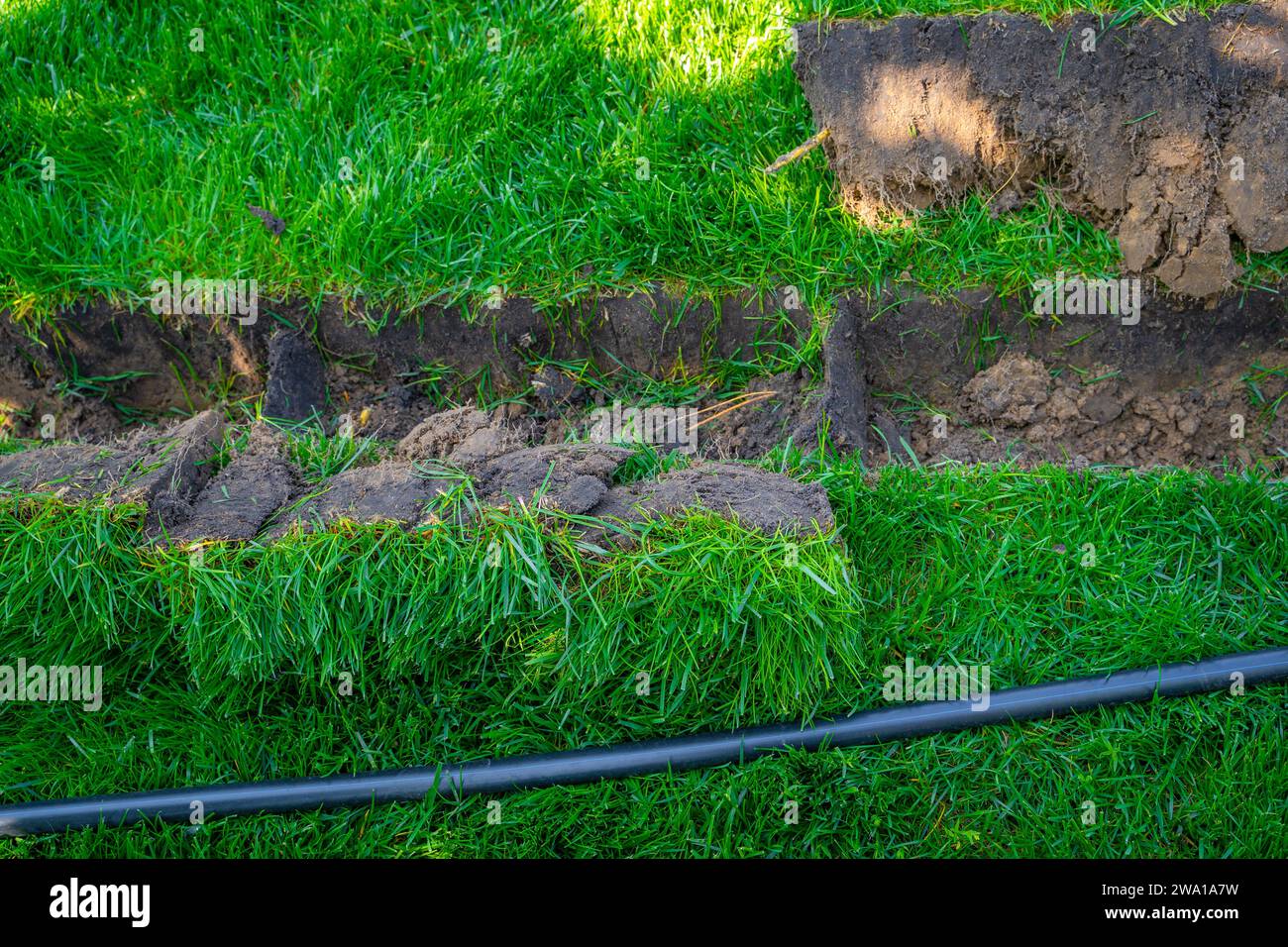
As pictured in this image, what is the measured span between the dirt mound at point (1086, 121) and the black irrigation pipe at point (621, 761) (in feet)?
4.88

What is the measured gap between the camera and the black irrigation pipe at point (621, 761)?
2607 millimetres

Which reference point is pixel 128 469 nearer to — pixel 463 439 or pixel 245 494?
pixel 245 494

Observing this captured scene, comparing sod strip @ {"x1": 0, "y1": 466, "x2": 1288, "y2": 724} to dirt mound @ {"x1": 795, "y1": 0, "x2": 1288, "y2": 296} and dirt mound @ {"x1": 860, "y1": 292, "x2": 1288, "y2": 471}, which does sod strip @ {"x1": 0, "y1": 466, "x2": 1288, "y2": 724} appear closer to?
dirt mound @ {"x1": 860, "y1": 292, "x2": 1288, "y2": 471}

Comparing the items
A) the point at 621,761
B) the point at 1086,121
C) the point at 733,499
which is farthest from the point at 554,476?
the point at 1086,121

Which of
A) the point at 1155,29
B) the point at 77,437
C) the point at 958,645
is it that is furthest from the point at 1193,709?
the point at 77,437

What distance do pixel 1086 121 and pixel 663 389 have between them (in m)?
1.76

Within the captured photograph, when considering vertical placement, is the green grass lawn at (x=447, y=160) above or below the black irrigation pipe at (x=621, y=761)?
above

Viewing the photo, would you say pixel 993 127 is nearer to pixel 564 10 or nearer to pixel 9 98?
pixel 564 10

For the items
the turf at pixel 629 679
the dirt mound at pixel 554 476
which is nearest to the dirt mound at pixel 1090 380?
the turf at pixel 629 679

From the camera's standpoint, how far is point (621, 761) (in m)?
2.61

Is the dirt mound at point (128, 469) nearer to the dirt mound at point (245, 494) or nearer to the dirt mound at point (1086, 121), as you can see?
the dirt mound at point (245, 494)

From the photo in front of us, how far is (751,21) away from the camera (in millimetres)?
3771

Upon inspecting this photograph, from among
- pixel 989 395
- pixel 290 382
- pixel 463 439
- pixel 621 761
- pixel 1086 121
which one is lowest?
pixel 621 761

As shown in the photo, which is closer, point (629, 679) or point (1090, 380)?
point (629, 679)
